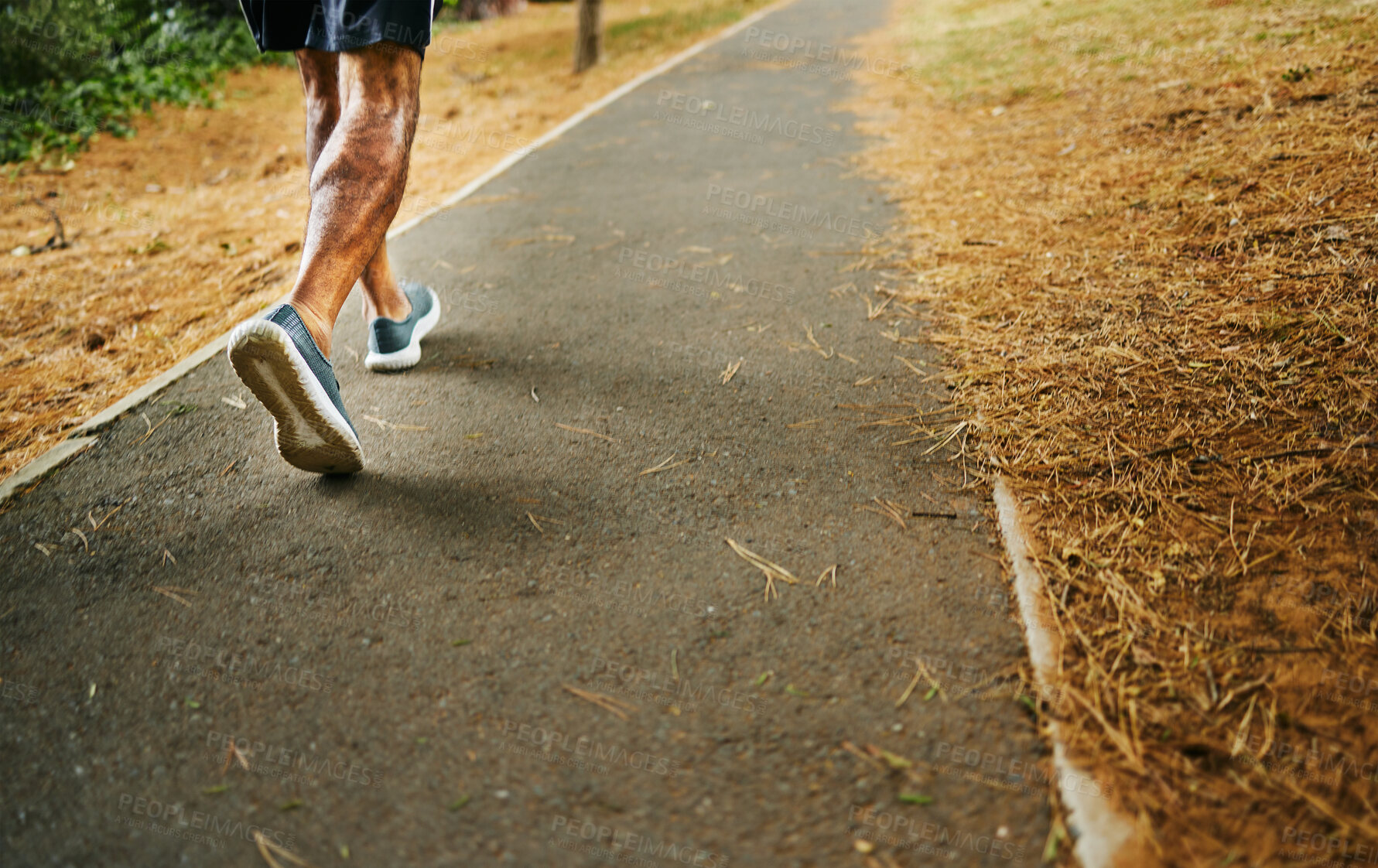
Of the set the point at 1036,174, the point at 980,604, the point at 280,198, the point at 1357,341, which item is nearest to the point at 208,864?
the point at 980,604

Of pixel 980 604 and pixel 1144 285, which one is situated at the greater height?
pixel 1144 285

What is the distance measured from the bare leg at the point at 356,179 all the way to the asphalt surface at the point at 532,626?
1.77 feet

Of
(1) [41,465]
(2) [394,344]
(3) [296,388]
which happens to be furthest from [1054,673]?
(1) [41,465]

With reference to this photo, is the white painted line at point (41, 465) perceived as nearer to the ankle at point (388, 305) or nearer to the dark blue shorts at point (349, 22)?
the ankle at point (388, 305)

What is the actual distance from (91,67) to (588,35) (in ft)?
17.4

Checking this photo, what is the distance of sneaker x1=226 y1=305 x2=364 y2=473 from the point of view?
1742 millimetres

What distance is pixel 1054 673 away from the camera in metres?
1.44

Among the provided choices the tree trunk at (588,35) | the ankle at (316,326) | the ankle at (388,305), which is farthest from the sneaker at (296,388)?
the tree trunk at (588,35)

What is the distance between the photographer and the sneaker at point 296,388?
1742mm

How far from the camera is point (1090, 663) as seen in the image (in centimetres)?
144

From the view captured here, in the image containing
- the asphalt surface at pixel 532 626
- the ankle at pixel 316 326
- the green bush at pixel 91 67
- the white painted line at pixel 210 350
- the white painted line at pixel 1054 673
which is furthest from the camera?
the green bush at pixel 91 67

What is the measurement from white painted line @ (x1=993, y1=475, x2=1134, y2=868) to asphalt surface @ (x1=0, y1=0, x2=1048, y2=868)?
0.05 m

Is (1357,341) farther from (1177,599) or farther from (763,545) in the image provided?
(763,545)

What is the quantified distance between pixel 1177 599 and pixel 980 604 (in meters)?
0.40
